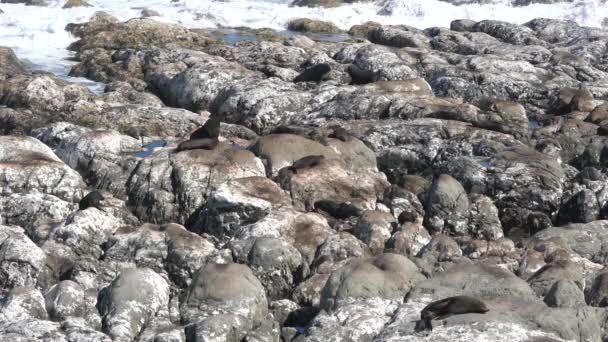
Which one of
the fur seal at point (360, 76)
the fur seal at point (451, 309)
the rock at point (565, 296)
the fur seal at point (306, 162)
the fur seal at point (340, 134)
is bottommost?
the fur seal at point (360, 76)

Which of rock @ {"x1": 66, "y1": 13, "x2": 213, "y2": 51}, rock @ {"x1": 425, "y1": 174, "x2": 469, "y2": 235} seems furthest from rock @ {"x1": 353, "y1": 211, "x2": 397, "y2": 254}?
rock @ {"x1": 66, "y1": 13, "x2": 213, "y2": 51}

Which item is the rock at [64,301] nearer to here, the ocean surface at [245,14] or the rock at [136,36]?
the rock at [136,36]

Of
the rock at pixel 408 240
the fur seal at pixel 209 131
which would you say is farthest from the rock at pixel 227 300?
the fur seal at pixel 209 131

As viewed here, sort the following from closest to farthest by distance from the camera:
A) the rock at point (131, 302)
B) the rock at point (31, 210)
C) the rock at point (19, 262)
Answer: the rock at point (131, 302), the rock at point (19, 262), the rock at point (31, 210)

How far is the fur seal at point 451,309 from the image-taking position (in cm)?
1648

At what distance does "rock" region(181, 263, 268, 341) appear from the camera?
17125 millimetres

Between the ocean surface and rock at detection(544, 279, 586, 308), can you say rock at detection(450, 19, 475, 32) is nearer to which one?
the ocean surface

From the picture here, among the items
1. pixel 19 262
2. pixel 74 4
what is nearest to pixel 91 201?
pixel 19 262

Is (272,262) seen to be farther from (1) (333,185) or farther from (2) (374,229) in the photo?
(1) (333,185)

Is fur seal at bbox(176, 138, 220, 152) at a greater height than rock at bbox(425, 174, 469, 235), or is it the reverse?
fur seal at bbox(176, 138, 220, 152)

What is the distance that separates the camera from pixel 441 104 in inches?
1243

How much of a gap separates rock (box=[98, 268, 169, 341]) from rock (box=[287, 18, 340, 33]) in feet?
122

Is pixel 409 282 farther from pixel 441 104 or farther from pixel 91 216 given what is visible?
pixel 441 104

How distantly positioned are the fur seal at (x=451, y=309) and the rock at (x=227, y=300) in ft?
11.1
